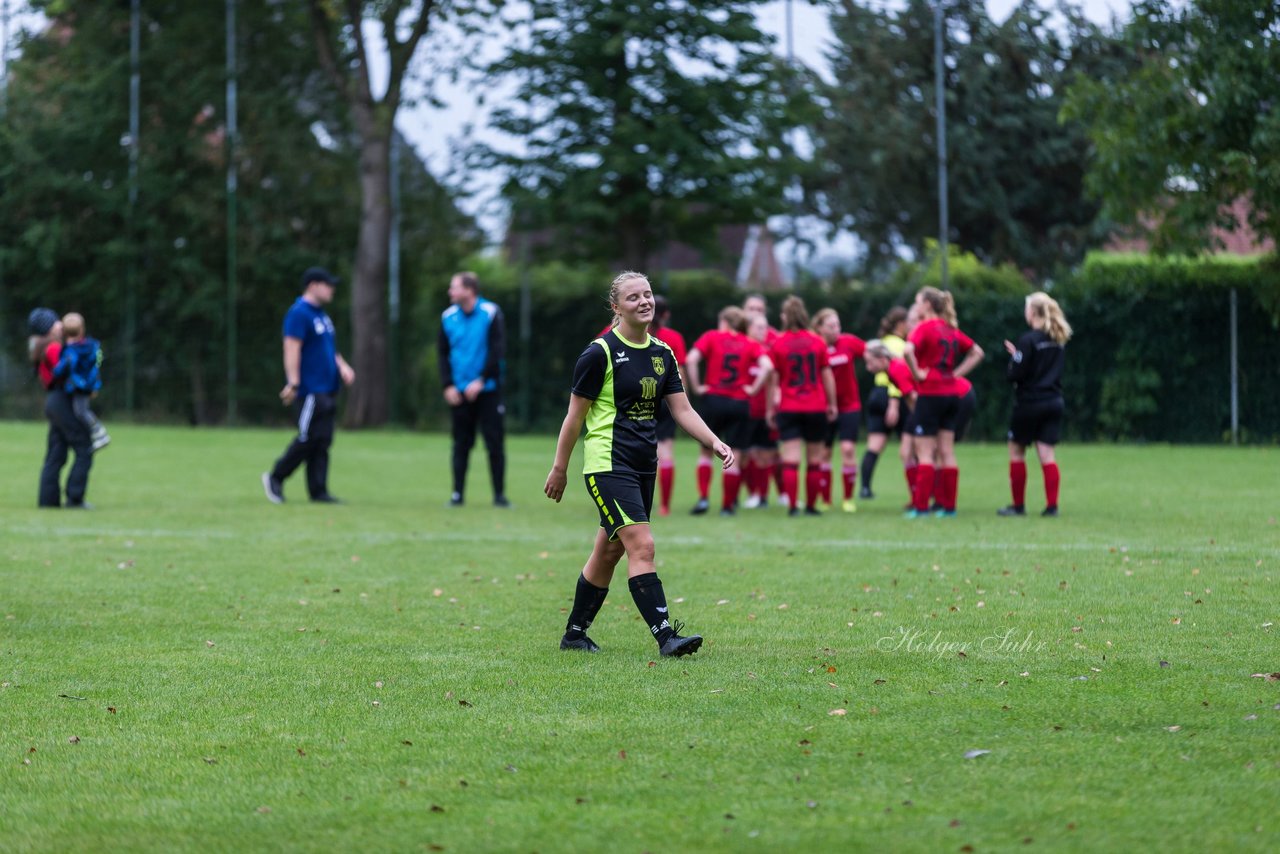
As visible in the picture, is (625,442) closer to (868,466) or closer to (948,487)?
(948,487)

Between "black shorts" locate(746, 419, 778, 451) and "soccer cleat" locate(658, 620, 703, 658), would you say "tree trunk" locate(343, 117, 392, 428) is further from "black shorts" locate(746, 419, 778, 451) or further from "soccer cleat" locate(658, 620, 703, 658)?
"soccer cleat" locate(658, 620, 703, 658)

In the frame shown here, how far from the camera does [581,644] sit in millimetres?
7344

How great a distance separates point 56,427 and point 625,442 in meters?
9.43

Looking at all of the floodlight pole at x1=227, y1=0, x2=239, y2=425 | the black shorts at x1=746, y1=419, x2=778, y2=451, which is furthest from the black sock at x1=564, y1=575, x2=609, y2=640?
the floodlight pole at x1=227, y1=0, x2=239, y2=425

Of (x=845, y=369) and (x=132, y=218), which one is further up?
(x=132, y=218)

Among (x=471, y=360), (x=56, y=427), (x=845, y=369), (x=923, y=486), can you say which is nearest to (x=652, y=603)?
(x=923, y=486)

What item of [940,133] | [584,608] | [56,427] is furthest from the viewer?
[940,133]

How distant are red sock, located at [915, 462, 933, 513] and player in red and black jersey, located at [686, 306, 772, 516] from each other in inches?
62.1

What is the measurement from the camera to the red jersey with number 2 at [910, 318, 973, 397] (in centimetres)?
1392

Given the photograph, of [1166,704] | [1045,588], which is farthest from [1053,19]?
[1166,704]

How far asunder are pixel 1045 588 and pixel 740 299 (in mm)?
19447

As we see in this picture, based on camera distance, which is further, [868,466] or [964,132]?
[964,132]

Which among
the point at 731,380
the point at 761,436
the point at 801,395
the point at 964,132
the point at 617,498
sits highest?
the point at 964,132

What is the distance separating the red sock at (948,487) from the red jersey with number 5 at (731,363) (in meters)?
1.88
